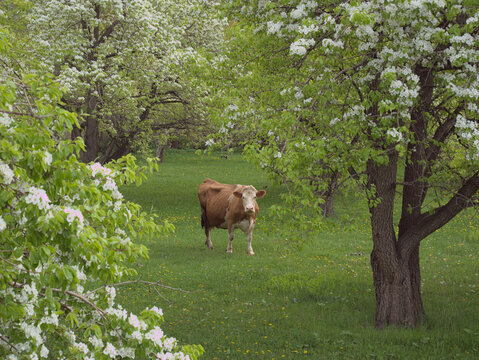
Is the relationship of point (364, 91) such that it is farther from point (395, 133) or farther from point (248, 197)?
point (248, 197)

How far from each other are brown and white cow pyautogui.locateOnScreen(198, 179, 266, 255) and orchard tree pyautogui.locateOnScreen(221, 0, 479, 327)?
6385 mm

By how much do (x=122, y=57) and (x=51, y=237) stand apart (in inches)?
799

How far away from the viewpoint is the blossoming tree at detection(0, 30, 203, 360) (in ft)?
13.8

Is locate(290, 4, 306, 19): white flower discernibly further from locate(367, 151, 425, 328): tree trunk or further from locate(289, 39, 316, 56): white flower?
locate(367, 151, 425, 328): tree trunk

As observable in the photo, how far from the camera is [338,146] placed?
29.3 ft

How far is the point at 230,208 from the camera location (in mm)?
19203

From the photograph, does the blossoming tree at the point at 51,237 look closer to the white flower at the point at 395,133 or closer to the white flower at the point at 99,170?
the white flower at the point at 99,170

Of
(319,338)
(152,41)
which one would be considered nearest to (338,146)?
(319,338)

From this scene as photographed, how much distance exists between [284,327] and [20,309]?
744cm

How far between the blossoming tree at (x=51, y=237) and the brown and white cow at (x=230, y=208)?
1266 centimetres

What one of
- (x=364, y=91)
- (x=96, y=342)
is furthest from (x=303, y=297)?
(x=96, y=342)

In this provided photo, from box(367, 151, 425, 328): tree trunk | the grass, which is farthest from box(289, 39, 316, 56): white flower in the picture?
box(367, 151, 425, 328): tree trunk

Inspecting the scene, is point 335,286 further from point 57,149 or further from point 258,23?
point 57,149

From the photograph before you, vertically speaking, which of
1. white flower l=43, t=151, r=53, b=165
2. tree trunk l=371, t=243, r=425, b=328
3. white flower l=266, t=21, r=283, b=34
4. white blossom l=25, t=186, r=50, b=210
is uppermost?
white flower l=266, t=21, r=283, b=34
